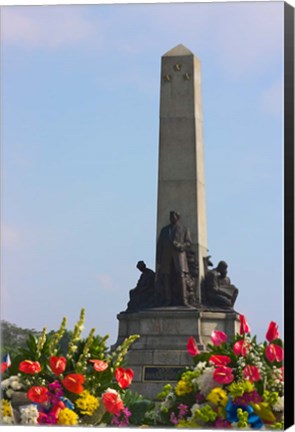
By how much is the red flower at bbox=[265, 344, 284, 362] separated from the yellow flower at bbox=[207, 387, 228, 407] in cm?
69

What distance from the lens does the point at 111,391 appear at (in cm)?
1258

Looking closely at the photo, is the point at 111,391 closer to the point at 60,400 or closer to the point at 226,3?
the point at 60,400

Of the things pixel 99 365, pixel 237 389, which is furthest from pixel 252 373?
pixel 99 365

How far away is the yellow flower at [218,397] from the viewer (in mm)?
12312

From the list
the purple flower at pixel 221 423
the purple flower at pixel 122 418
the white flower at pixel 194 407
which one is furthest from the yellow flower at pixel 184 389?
the purple flower at pixel 122 418

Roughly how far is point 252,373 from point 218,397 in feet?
1.64

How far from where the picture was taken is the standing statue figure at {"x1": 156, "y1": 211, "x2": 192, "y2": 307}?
732 inches

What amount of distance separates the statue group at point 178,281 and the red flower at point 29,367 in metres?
6.33

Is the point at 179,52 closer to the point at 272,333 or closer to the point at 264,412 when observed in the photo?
the point at 272,333

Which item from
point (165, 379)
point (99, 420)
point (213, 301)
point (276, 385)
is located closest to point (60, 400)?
point (99, 420)

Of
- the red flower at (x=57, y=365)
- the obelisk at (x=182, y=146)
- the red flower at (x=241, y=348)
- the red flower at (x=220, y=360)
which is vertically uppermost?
the obelisk at (x=182, y=146)

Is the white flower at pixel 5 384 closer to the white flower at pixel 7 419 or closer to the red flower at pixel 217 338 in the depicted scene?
the white flower at pixel 7 419

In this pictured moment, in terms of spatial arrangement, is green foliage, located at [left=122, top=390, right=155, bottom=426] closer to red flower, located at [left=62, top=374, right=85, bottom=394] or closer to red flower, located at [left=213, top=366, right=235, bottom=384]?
red flower, located at [left=62, top=374, right=85, bottom=394]

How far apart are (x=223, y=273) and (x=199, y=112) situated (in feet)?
10.2
